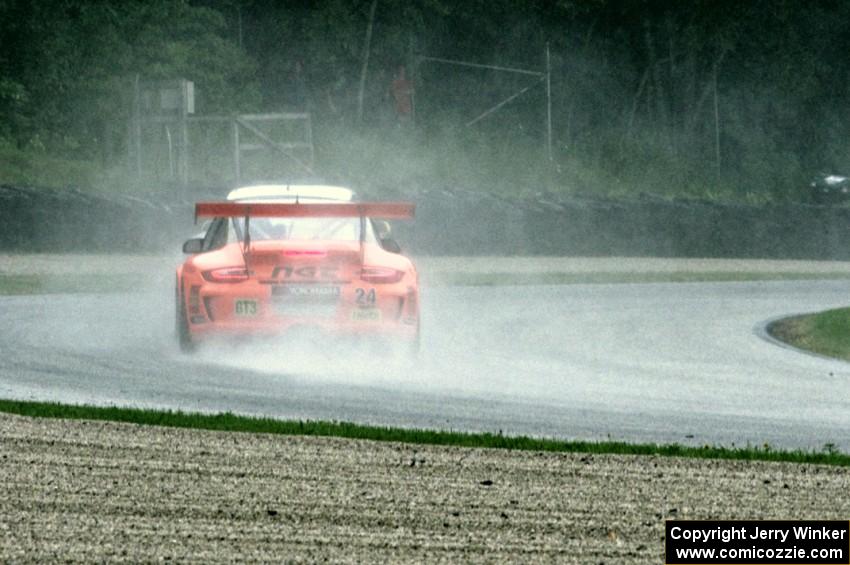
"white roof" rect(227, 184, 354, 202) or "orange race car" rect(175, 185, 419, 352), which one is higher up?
"white roof" rect(227, 184, 354, 202)

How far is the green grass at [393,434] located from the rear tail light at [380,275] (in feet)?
9.68

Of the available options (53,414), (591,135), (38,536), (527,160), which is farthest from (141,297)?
(591,135)

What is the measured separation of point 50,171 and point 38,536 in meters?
34.8

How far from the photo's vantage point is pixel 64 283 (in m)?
26.2

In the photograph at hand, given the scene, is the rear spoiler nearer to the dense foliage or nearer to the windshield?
the windshield

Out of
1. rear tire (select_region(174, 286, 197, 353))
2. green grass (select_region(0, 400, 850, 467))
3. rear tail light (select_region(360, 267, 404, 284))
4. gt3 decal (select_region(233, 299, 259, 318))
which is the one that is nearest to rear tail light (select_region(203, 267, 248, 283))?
gt3 decal (select_region(233, 299, 259, 318))

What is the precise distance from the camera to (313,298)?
1400cm

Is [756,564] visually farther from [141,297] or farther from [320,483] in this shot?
[141,297]

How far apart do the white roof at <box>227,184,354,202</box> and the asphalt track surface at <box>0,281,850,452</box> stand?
1.47m

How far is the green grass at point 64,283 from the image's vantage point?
24633mm

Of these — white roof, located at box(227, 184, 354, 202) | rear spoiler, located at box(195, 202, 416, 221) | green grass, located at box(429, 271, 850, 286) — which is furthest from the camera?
green grass, located at box(429, 271, 850, 286)

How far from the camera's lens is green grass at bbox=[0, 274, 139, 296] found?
80.8ft

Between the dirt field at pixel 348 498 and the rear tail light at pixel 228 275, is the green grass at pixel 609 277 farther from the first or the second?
the dirt field at pixel 348 498

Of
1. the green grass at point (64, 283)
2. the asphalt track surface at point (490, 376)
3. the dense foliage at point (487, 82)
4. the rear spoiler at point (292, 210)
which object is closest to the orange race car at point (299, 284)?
the rear spoiler at point (292, 210)
